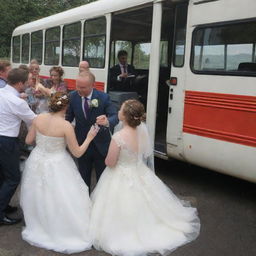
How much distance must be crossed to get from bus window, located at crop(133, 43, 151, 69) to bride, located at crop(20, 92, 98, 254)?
15.4 ft

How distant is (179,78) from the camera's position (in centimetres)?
545

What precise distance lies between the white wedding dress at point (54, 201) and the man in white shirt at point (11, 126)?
25 centimetres

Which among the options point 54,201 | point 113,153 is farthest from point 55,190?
point 113,153

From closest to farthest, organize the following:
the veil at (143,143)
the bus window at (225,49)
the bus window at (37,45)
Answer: the veil at (143,143) < the bus window at (225,49) < the bus window at (37,45)

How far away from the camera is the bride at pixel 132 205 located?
12.8ft

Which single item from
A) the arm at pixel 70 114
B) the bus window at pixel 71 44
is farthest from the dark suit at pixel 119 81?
the arm at pixel 70 114

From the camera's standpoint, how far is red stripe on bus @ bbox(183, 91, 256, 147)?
15.0 ft

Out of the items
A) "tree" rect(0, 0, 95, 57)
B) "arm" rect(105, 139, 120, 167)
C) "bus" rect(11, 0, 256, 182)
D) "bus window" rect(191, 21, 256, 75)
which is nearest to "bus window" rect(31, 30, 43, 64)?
"bus" rect(11, 0, 256, 182)

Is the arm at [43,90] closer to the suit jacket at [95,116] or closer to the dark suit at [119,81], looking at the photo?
the dark suit at [119,81]

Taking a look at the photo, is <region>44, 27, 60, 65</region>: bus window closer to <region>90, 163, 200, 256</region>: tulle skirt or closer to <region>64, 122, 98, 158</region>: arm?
<region>64, 122, 98, 158</region>: arm

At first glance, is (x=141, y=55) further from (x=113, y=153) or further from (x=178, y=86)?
(x=113, y=153)

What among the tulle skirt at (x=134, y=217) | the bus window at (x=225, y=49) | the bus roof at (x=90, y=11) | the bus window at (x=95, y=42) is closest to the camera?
the tulle skirt at (x=134, y=217)

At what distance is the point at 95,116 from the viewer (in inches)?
178

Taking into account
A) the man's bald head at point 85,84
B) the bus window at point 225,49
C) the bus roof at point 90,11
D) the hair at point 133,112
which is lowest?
the hair at point 133,112
